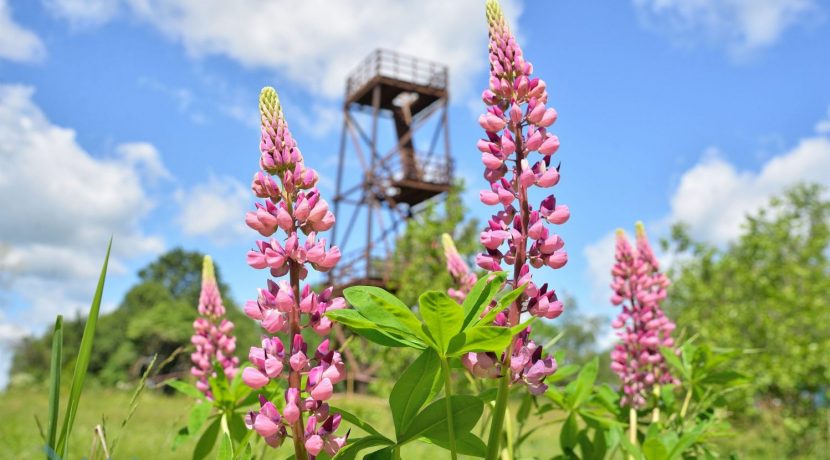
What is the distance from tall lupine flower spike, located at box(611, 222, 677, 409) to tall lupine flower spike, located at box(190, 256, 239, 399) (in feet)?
5.07

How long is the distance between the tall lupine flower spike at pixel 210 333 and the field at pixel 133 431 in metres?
0.32

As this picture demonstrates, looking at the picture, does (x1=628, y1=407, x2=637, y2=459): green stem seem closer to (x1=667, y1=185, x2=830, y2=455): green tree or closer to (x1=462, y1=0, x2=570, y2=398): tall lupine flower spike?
(x1=462, y1=0, x2=570, y2=398): tall lupine flower spike

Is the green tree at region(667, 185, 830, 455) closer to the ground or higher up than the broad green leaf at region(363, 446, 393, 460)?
higher up

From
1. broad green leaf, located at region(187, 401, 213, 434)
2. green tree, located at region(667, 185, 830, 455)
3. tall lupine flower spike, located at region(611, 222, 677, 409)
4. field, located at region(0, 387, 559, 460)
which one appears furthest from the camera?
green tree, located at region(667, 185, 830, 455)

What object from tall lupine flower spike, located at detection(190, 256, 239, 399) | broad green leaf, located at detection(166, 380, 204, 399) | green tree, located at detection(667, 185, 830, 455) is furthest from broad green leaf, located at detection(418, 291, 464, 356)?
green tree, located at detection(667, 185, 830, 455)

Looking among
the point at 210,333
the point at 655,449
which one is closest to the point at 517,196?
the point at 655,449

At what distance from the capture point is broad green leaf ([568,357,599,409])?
2.04 metres

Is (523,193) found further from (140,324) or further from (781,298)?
(140,324)

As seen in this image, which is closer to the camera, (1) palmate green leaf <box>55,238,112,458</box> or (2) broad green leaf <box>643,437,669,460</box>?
(1) palmate green leaf <box>55,238,112,458</box>

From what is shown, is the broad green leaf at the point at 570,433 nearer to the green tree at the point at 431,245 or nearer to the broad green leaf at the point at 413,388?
the broad green leaf at the point at 413,388

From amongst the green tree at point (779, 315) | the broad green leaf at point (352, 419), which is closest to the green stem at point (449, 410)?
the broad green leaf at point (352, 419)

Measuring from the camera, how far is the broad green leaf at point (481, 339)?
1.02m

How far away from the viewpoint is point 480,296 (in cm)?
114

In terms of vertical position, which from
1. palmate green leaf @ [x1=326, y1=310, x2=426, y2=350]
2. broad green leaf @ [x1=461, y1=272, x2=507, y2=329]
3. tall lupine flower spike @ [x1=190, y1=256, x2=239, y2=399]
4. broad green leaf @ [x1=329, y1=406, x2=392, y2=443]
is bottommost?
broad green leaf @ [x1=329, y1=406, x2=392, y2=443]
